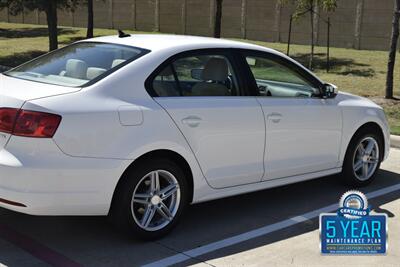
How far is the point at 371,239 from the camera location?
464cm

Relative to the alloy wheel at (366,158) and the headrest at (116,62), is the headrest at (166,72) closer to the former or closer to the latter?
the headrest at (116,62)

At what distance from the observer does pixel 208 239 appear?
188 inches

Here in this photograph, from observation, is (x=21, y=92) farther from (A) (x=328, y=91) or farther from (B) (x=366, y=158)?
(B) (x=366, y=158)

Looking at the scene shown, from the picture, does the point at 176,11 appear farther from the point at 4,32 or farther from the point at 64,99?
the point at 64,99

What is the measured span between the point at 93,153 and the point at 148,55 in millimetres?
1010

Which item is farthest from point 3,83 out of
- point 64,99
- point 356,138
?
point 356,138

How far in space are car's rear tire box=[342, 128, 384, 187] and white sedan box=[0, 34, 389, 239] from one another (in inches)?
6.4

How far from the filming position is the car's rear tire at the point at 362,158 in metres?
6.18

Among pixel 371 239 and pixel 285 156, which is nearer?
pixel 371 239

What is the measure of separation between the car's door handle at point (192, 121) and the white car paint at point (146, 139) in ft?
0.04

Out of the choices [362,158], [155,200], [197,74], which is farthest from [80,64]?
[362,158]

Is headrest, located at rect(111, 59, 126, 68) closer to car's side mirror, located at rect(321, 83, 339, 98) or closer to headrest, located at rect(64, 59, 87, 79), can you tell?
headrest, located at rect(64, 59, 87, 79)

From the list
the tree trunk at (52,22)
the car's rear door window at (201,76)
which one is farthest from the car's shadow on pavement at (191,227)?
the tree trunk at (52,22)
